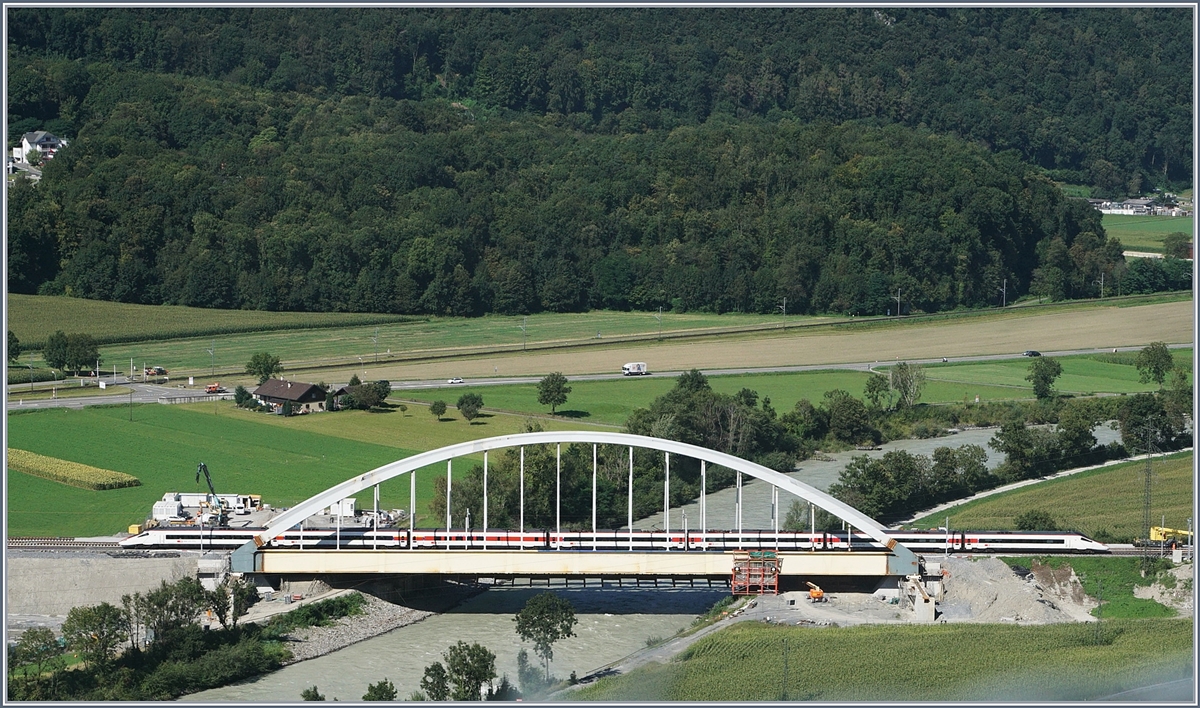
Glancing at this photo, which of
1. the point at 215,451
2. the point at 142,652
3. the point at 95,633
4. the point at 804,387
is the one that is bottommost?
the point at 142,652

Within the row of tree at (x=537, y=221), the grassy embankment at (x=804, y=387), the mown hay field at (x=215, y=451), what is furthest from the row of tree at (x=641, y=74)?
the mown hay field at (x=215, y=451)

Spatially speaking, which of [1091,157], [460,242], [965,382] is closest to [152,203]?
[460,242]

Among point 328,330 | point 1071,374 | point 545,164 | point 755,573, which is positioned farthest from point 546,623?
point 545,164

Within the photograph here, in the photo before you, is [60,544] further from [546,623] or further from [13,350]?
[13,350]

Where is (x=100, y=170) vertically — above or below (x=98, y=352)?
above

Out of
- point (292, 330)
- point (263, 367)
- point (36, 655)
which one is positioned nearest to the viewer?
point (36, 655)

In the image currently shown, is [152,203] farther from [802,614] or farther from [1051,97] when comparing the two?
[1051,97]
